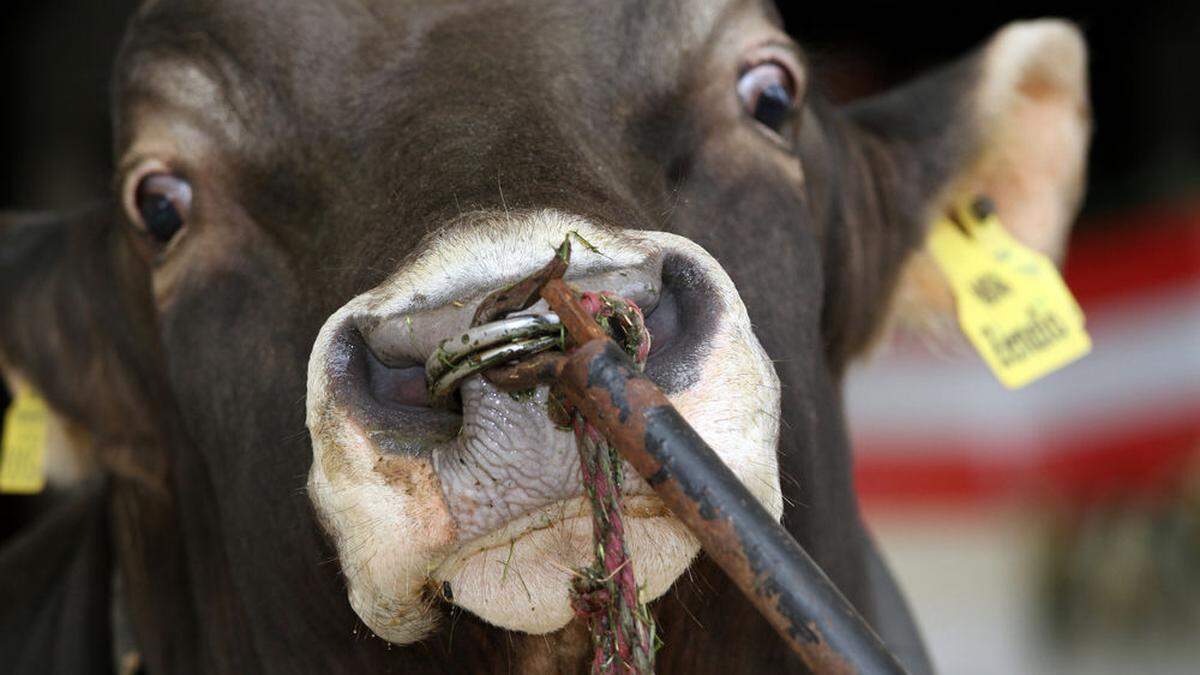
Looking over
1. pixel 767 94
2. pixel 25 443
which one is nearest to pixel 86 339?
pixel 25 443

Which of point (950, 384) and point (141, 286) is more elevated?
point (141, 286)

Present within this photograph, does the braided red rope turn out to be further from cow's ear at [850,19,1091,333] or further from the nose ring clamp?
cow's ear at [850,19,1091,333]

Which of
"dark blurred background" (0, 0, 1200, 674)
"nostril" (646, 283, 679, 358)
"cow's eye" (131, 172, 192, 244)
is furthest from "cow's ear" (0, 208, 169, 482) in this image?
"dark blurred background" (0, 0, 1200, 674)

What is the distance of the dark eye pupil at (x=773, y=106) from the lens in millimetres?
2680

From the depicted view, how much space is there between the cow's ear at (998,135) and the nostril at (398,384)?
6.43 ft

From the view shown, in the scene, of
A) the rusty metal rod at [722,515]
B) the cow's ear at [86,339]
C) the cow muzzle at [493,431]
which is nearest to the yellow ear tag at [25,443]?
the cow's ear at [86,339]

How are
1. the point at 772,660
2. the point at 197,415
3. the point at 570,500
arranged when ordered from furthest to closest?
1. the point at 197,415
2. the point at 772,660
3. the point at 570,500

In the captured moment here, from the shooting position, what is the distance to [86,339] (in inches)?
128

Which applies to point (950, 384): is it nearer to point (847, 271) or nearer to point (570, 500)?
point (847, 271)

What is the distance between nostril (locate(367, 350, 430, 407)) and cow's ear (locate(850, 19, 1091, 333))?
77.2 inches

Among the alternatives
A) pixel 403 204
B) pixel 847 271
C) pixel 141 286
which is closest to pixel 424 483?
pixel 403 204

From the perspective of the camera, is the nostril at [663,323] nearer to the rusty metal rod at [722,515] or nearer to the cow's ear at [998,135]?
the rusty metal rod at [722,515]

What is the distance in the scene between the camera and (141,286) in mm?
2947

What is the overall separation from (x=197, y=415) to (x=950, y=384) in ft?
24.3
